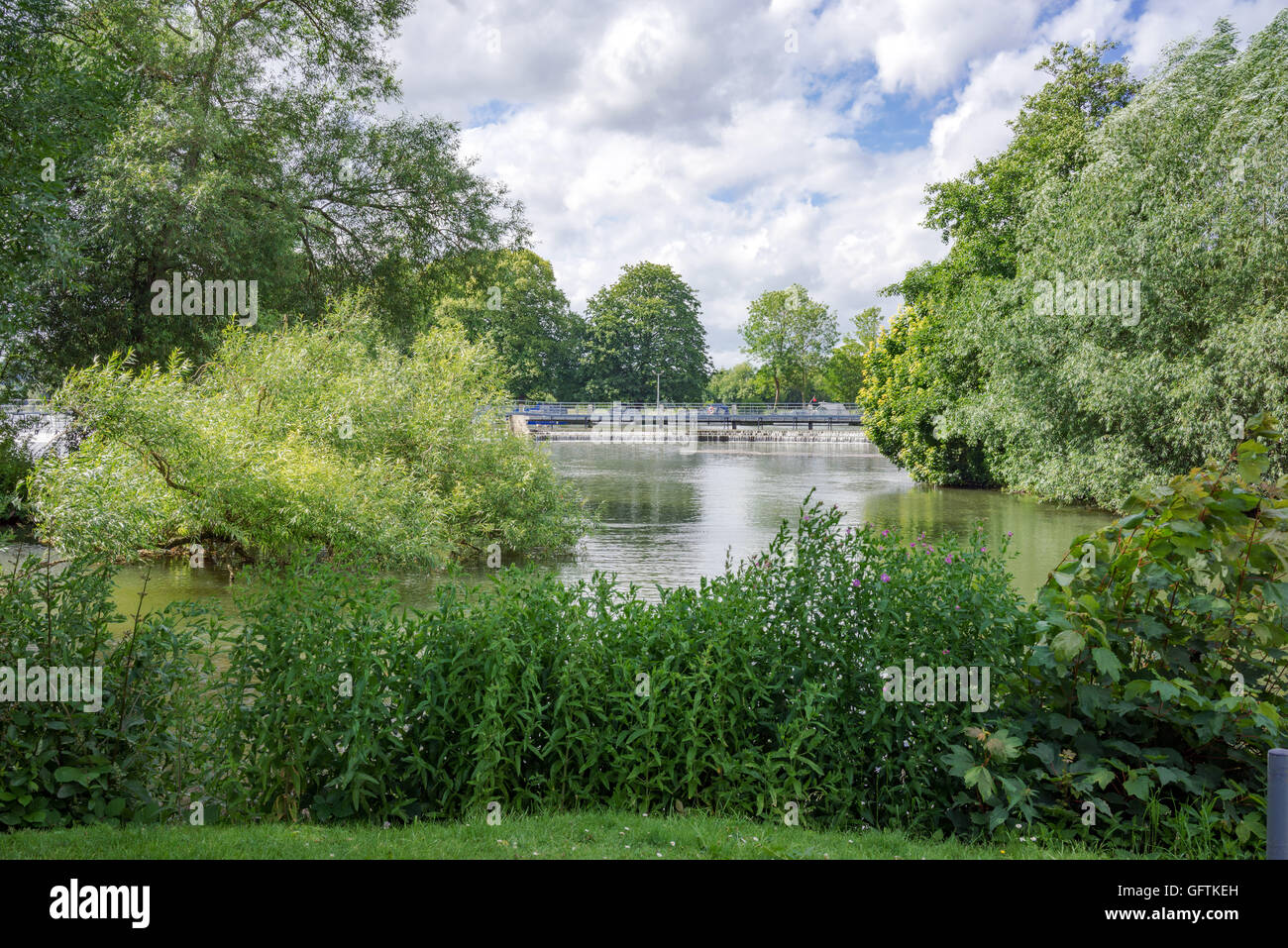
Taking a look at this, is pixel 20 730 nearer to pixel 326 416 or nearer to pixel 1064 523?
pixel 326 416

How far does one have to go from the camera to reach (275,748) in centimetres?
438

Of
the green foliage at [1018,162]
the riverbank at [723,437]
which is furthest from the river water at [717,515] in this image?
the riverbank at [723,437]

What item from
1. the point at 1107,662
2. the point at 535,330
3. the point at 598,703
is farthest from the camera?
the point at 535,330

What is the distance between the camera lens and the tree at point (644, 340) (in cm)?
9100

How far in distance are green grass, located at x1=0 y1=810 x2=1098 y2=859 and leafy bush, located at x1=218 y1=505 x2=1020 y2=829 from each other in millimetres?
255

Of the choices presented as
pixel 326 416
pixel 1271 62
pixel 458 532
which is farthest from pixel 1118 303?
pixel 326 416

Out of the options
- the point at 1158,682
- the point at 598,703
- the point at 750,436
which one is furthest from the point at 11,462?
the point at 750,436

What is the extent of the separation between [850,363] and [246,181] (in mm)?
81482

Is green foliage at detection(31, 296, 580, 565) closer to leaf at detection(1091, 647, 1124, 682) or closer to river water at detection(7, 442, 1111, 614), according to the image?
river water at detection(7, 442, 1111, 614)

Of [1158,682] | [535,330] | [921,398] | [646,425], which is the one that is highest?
[535,330]
